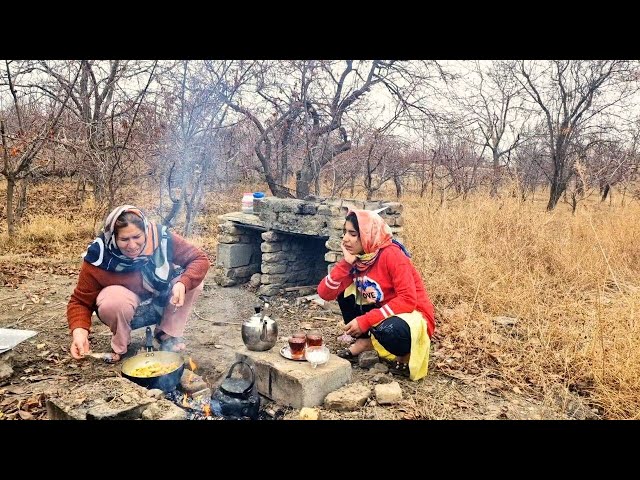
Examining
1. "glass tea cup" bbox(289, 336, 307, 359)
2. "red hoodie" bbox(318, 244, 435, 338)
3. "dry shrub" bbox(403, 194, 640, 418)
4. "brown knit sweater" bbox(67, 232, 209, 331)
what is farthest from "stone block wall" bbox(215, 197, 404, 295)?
"glass tea cup" bbox(289, 336, 307, 359)

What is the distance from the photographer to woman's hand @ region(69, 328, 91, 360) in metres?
3.20

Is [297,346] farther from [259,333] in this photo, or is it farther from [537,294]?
[537,294]

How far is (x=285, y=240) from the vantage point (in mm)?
6352

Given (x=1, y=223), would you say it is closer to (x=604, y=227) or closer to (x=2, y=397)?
(x=2, y=397)

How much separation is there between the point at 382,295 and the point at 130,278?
211 cm

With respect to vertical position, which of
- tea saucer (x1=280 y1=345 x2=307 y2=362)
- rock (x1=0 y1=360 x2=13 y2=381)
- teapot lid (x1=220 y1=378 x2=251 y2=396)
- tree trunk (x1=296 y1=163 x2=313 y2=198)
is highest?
tree trunk (x1=296 y1=163 x2=313 y2=198)

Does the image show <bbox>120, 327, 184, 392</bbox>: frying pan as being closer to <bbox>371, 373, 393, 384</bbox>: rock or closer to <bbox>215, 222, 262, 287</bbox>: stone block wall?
<bbox>371, 373, 393, 384</bbox>: rock

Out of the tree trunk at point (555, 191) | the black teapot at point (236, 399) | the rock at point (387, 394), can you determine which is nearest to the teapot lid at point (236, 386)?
the black teapot at point (236, 399)

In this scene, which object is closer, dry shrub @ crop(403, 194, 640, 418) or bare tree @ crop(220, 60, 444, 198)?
dry shrub @ crop(403, 194, 640, 418)

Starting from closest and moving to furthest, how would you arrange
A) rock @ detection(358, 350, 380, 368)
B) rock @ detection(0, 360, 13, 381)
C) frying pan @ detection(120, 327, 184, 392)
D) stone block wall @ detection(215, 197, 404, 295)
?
frying pan @ detection(120, 327, 184, 392)
rock @ detection(0, 360, 13, 381)
rock @ detection(358, 350, 380, 368)
stone block wall @ detection(215, 197, 404, 295)

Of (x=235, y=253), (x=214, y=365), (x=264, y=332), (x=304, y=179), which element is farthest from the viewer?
(x=304, y=179)

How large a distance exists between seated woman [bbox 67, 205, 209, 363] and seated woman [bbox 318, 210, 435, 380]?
125 cm

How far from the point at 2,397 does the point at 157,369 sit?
1.02 meters

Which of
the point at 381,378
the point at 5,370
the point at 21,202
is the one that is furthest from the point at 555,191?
the point at 21,202
